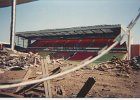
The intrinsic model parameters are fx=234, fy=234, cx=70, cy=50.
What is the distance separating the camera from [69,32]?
1359 centimetres

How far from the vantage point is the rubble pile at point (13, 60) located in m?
7.69

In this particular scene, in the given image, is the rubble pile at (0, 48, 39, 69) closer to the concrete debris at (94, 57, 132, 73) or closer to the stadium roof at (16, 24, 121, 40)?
the concrete debris at (94, 57, 132, 73)

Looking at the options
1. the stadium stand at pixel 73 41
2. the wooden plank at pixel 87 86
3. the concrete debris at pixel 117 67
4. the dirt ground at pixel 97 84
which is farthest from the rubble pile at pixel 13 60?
the wooden plank at pixel 87 86

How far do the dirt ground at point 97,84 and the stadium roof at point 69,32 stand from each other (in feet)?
15.2

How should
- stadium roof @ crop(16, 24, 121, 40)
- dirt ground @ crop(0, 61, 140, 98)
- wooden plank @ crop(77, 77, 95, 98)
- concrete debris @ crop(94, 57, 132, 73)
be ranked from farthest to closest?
1. stadium roof @ crop(16, 24, 121, 40)
2. concrete debris @ crop(94, 57, 132, 73)
3. dirt ground @ crop(0, 61, 140, 98)
4. wooden plank @ crop(77, 77, 95, 98)

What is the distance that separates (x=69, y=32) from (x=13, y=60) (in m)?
5.95

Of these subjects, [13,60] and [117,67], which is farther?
[13,60]

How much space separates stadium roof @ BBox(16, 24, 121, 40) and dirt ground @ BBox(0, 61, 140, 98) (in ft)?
15.2

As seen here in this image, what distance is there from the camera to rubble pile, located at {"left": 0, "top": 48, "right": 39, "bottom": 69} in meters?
7.69

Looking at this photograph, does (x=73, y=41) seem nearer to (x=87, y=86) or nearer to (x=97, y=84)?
(x=97, y=84)

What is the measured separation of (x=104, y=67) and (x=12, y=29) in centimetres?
381

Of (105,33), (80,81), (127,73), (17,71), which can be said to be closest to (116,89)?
(80,81)

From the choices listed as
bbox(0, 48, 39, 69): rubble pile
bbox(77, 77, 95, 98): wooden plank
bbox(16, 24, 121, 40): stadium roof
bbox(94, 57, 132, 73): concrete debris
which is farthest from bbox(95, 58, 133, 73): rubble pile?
bbox(16, 24, 121, 40): stadium roof

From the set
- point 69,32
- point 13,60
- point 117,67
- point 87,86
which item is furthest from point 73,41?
point 87,86
